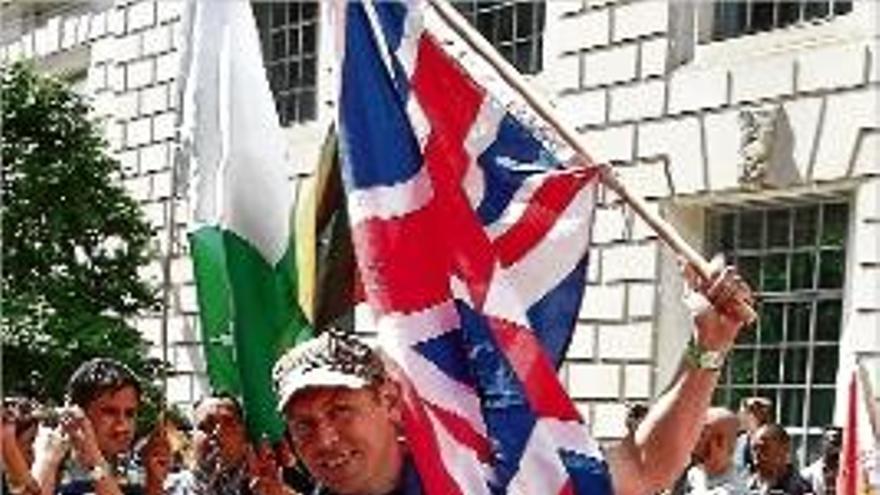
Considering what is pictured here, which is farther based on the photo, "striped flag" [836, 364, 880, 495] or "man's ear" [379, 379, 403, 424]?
"striped flag" [836, 364, 880, 495]

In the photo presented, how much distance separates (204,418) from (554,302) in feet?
8.42

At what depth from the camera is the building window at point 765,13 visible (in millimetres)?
12781

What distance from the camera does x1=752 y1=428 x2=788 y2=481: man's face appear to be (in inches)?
350

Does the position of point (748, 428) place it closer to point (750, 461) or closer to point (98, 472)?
point (750, 461)

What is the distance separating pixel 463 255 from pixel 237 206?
5.92ft

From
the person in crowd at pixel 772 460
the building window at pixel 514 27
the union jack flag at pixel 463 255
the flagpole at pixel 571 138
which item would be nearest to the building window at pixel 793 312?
the building window at pixel 514 27

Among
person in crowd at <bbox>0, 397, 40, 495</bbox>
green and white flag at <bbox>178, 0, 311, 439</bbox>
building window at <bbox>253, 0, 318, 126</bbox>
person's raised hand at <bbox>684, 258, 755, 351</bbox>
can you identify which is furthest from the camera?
building window at <bbox>253, 0, 318, 126</bbox>

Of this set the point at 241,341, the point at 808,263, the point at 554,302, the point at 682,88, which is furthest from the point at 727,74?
the point at 554,302

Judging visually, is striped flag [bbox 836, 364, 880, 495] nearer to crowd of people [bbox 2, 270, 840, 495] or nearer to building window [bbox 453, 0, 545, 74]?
crowd of people [bbox 2, 270, 840, 495]

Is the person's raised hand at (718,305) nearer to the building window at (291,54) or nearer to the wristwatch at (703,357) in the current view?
the wristwatch at (703,357)

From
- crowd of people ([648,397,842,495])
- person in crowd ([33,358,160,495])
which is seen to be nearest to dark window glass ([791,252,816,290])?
crowd of people ([648,397,842,495])

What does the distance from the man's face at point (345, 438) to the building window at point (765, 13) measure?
962 cm

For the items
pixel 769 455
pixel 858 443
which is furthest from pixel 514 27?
pixel 858 443

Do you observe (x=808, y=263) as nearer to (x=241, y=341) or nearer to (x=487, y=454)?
(x=241, y=341)
